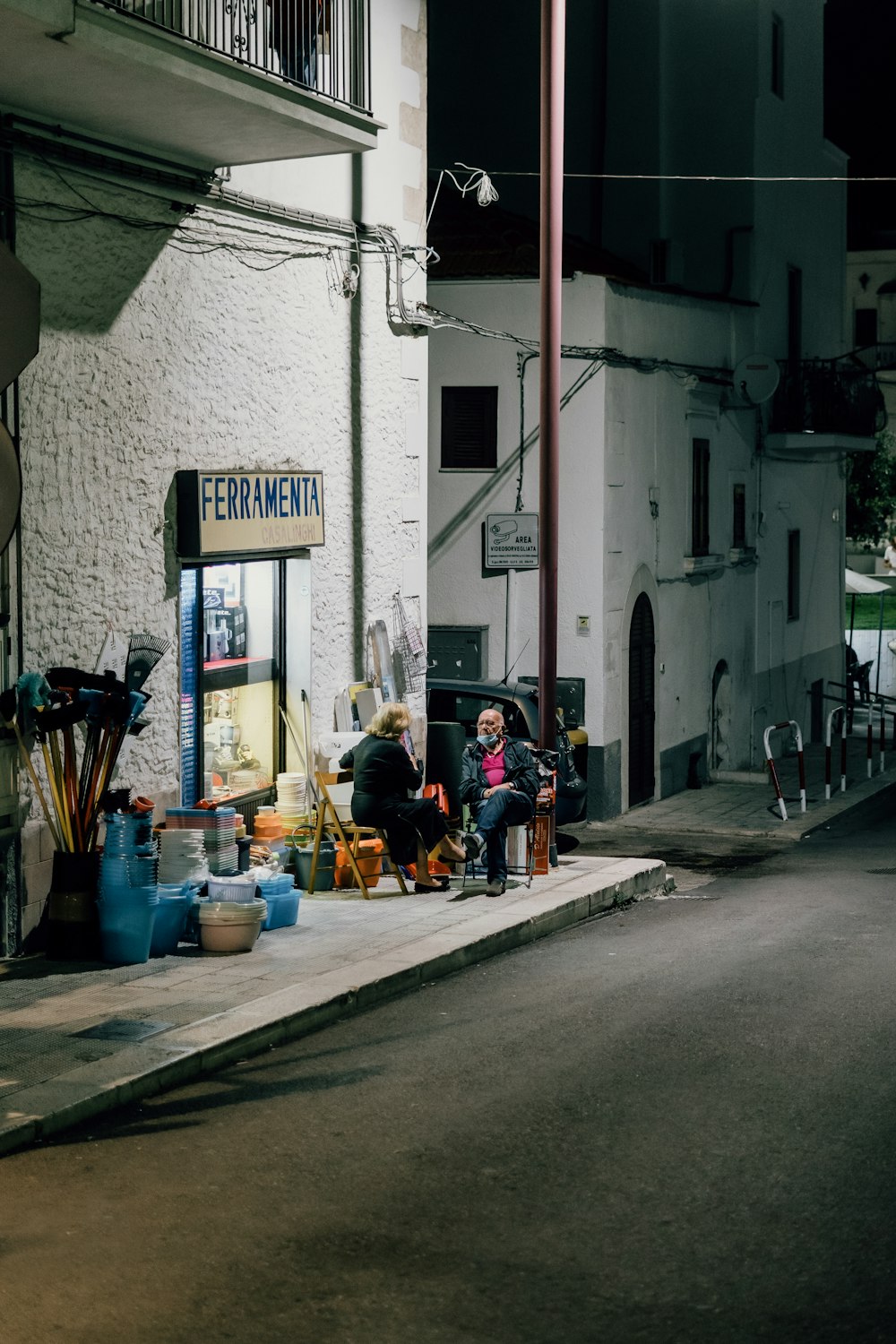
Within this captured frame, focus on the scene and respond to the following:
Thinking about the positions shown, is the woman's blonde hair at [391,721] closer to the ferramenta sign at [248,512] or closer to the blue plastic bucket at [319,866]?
the blue plastic bucket at [319,866]

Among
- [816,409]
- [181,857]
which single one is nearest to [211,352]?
[181,857]

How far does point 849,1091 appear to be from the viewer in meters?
7.76

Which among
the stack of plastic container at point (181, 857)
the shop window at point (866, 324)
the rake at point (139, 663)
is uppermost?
the shop window at point (866, 324)

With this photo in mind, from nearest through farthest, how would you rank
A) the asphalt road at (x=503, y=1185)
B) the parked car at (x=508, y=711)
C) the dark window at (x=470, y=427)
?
the asphalt road at (x=503, y=1185) < the parked car at (x=508, y=711) < the dark window at (x=470, y=427)

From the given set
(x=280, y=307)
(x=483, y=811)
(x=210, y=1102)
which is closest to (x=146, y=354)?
(x=280, y=307)

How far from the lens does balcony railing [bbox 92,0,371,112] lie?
36.0 ft

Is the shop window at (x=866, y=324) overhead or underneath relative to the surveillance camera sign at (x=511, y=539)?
overhead

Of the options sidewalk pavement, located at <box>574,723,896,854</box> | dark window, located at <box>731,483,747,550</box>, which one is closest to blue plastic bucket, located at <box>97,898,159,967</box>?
sidewalk pavement, located at <box>574,723,896,854</box>

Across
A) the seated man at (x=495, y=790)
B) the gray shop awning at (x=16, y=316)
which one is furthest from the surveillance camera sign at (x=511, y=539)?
the gray shop awning at (x=16, y=316)

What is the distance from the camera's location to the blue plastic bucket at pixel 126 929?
10.1 meters

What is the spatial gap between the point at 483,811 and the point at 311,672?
70.3 inches

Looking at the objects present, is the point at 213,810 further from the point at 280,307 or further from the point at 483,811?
the point at 280,307

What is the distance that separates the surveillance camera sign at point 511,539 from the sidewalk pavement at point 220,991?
7.47 metres

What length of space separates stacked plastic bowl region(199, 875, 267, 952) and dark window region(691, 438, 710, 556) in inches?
563
